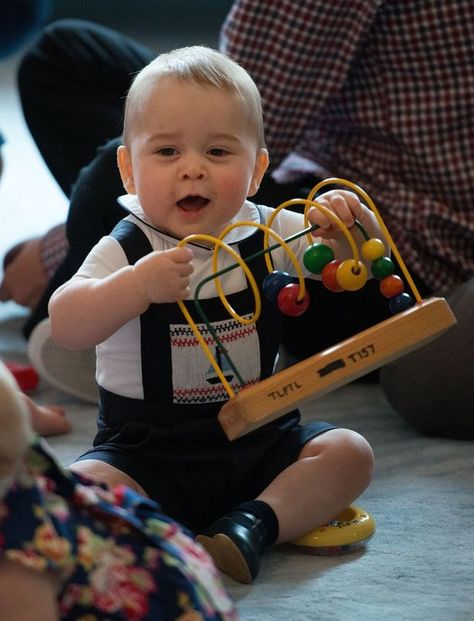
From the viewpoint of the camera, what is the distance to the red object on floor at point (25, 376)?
5.20 ft

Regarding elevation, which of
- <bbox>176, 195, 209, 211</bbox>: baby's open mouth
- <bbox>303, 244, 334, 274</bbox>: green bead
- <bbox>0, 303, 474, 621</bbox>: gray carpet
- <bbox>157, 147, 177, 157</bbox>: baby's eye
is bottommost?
<bbox>0, 303, 474, 621</bbox>: gray carpet

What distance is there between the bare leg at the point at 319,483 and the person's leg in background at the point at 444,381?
0.27 m

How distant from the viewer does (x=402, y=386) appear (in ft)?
4.59

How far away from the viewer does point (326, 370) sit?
954 millimetres

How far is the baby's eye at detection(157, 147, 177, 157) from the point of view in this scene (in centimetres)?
106

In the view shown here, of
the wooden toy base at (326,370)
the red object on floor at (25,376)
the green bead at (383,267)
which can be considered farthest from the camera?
the red object on floor at (25,376)

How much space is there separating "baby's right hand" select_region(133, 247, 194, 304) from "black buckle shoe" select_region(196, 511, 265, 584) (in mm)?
222

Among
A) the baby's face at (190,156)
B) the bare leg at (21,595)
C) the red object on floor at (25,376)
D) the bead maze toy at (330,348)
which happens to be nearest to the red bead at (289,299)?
the bead maze toy at (330,348)

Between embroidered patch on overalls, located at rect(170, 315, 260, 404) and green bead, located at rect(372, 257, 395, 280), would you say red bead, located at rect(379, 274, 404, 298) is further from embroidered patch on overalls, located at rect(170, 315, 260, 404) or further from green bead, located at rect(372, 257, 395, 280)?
embroidered patch on overalls, located at rect(170, 315, 260, 404)

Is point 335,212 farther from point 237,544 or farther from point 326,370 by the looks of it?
point 237,544

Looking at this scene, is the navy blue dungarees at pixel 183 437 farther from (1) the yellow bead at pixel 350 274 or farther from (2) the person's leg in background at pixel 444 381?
(2) the person's leg in background at pixel 444 381

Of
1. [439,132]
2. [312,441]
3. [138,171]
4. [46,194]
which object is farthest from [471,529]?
[46,194]

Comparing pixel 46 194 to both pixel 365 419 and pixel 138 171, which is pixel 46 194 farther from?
pixel 138 171

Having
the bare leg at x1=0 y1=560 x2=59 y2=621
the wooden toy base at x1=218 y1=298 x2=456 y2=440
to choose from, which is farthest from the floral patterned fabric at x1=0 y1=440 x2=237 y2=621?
the wooden toy base at x1=218 y1=298 x2=456 y2=440
